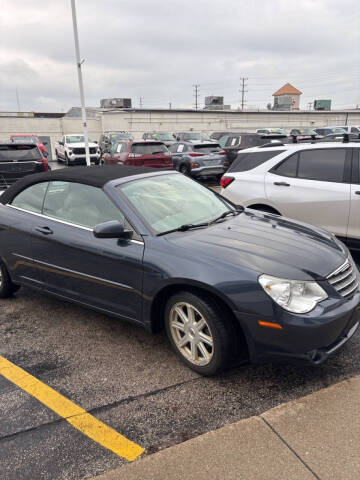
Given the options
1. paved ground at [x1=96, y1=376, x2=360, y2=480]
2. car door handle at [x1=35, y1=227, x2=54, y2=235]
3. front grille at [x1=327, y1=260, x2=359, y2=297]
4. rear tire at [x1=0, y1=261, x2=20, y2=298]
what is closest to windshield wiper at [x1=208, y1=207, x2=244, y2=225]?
front grille at [x1=327, y1=260, x2=359, y2=297]

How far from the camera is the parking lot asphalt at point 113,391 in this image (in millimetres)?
2205

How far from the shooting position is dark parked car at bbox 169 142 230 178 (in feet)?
41.7

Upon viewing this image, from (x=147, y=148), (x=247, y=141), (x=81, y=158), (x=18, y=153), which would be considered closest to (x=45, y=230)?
(x=18, y=153)

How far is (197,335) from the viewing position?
2834 mm

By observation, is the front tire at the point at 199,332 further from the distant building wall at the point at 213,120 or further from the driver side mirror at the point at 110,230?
the distant building wall at the point at 213,120

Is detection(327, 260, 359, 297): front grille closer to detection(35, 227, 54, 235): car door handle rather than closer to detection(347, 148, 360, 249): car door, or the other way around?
detection(347, 148, 360, 249): car door

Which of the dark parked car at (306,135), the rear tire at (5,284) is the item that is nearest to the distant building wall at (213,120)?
the dark parked car at (306,135)

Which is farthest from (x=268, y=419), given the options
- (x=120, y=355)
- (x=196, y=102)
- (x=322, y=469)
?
(x=196, y=102)

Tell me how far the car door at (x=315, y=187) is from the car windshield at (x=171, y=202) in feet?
5.33

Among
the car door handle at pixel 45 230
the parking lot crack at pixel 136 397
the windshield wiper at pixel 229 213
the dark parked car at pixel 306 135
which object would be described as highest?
the dark parked car at pixel 306 135

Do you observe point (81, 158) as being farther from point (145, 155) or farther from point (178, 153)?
point (145, 155)

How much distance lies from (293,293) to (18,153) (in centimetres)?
895

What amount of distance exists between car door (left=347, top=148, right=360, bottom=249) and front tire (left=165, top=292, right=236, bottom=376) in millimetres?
2935

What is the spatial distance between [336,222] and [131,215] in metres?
3.04
